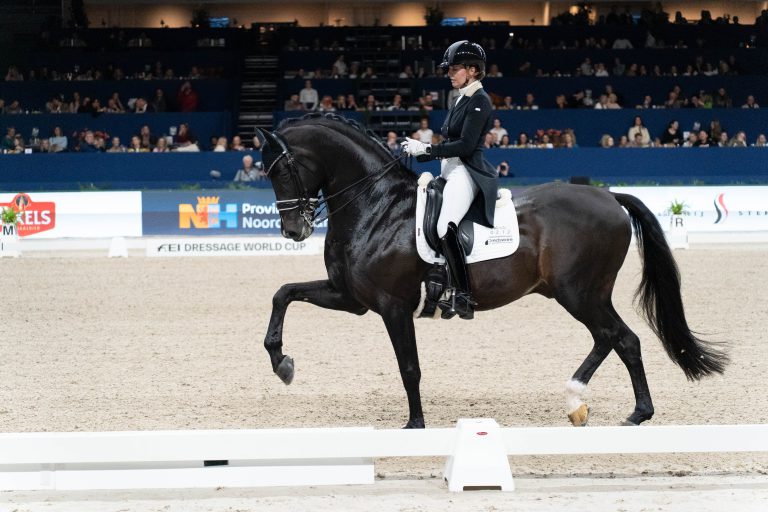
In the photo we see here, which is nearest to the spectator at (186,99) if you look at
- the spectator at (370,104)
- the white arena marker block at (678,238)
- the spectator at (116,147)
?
the spectator at (116,147)

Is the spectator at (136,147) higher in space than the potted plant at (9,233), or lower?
higher

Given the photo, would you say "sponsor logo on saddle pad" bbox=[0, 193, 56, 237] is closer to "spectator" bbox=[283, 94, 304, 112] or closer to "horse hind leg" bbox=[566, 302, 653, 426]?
"spectator" bbox=[283, 94, 304, 112]

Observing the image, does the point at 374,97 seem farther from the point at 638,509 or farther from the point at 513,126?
the point at 638,509

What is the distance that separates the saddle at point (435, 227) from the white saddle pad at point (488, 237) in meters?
0.02

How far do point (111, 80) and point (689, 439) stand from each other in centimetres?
1789

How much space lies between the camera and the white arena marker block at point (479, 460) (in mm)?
4227

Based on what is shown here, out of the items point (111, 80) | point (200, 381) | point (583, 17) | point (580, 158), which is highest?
point (583, 17)

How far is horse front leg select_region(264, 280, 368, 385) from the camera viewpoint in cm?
520

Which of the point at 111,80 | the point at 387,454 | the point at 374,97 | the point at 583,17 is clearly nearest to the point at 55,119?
the point at 111,80

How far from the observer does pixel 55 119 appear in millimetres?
18734

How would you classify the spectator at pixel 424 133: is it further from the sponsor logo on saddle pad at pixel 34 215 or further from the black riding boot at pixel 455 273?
the black riding boot at pixel 455 273

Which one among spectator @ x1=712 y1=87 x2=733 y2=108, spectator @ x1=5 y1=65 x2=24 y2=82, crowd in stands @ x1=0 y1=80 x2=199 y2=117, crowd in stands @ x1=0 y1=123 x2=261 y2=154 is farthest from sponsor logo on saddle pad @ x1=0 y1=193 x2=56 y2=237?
spectator @ x1=712 y1=87 x2=733 y2=108

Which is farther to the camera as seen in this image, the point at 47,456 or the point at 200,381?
the point at 200,381

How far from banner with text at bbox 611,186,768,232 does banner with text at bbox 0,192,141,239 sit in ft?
25.4
